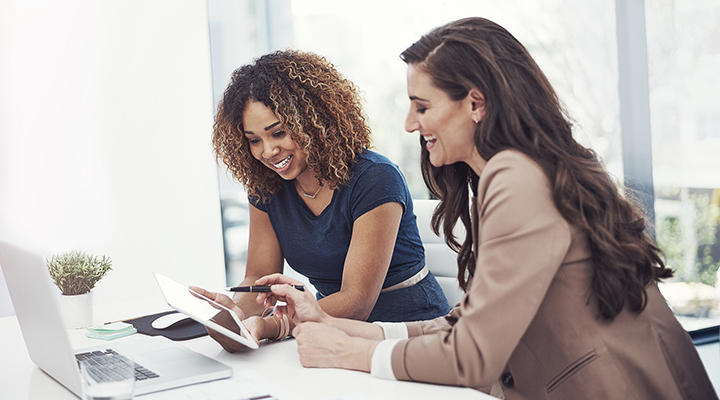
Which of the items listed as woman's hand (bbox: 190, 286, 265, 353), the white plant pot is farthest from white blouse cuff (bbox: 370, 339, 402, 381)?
the white plant pot

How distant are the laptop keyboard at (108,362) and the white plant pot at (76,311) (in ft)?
0.98

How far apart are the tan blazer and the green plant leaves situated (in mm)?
902

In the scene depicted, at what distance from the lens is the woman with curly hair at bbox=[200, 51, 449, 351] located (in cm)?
165

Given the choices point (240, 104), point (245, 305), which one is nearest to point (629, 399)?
point (245, 305)

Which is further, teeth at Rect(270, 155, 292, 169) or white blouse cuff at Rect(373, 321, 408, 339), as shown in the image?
teeth at Rect(270, 155, 292, 169)

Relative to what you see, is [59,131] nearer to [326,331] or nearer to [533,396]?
[326,331]

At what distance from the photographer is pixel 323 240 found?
179 cm

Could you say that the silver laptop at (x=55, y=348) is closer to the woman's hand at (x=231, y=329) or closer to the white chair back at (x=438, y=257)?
the woman's hand at (x=231, y=329)

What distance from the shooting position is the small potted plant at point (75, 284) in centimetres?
155

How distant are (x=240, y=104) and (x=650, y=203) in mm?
1832

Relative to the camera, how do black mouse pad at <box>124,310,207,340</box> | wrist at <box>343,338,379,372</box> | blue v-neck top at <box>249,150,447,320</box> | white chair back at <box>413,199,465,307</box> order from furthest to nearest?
white chair back at <box>413,199,465,307</box>, blue v-neck top at <box>249,150,447,320</box>, black mouse pad at <box>124,310,207,340</box>, wrist at <box>343,338,379,372</box>

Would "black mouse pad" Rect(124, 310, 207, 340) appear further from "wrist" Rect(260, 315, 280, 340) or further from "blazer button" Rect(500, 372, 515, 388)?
"blazer button" Rect(500, 372, 515, 388)

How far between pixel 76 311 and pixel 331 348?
0.78 m

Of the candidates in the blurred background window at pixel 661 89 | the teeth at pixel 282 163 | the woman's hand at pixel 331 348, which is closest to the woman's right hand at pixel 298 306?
the woman's hand at pixel 331 348
